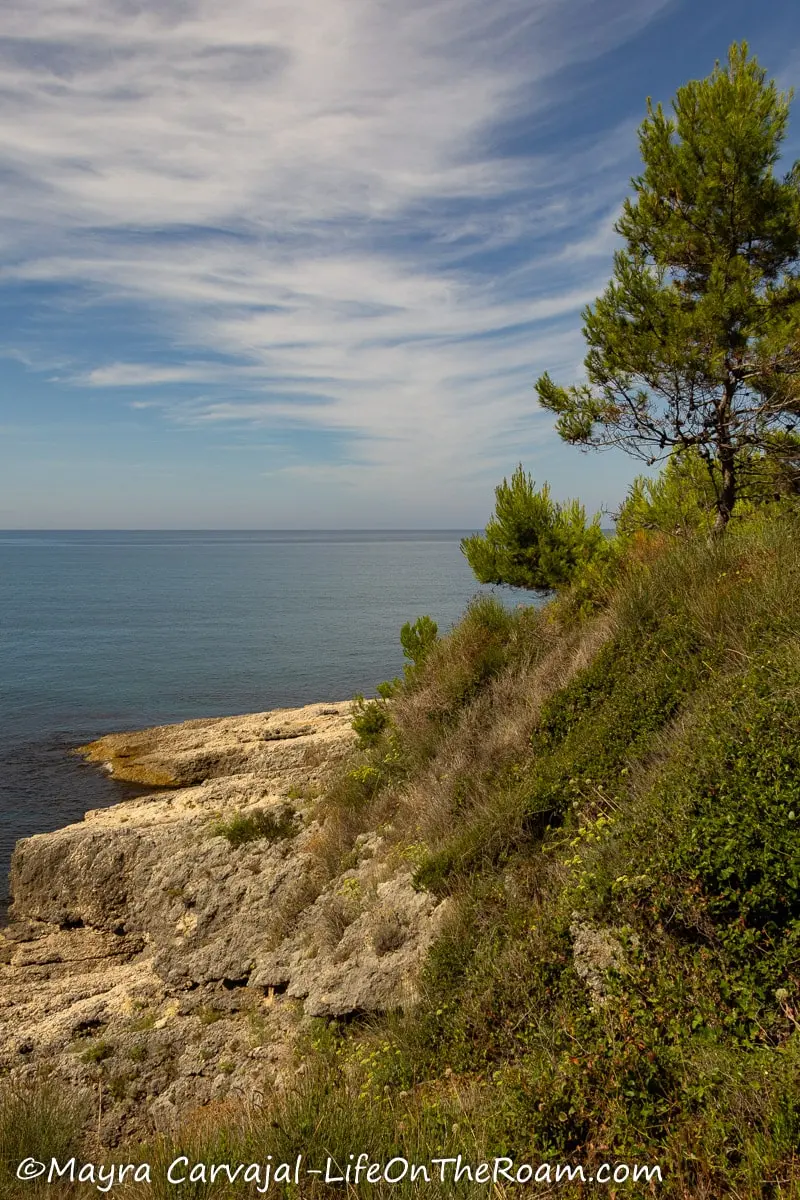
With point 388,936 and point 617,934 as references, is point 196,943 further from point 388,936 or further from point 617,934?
point 617,934

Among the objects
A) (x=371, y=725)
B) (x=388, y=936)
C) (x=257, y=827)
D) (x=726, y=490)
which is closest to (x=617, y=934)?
(x=388, y=936)

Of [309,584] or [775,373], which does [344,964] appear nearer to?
[775,373]

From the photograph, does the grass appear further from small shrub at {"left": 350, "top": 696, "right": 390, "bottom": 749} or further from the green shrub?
the green shrub

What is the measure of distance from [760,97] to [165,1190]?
631 inches

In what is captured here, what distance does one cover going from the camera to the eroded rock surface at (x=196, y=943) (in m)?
7.60

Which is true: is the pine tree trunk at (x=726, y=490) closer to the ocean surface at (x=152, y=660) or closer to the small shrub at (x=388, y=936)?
the ocean surface at (x=152, y=660)

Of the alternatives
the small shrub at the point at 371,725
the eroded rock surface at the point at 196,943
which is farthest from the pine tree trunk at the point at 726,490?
the eroded rock surface at the point at 196,943

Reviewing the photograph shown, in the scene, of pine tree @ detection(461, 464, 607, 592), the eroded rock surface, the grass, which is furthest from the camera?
pine tree @ detection(461, 464, 607, 592)

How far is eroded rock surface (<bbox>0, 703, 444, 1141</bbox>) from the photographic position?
760cm

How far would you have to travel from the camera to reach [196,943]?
10.4 metres

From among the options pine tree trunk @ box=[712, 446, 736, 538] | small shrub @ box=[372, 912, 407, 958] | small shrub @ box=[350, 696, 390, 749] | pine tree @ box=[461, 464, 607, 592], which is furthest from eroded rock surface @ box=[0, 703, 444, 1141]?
pine tree trunk @ box=[712, 446, 736, 538]

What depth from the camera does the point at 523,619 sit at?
1230 centimetres

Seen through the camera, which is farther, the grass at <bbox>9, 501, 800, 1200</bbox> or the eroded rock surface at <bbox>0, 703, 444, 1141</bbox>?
the eroded rock surface at <bbox>0, 703, 444, 1141</bbox>

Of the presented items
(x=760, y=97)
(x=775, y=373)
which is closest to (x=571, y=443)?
(x=775, y=373)
